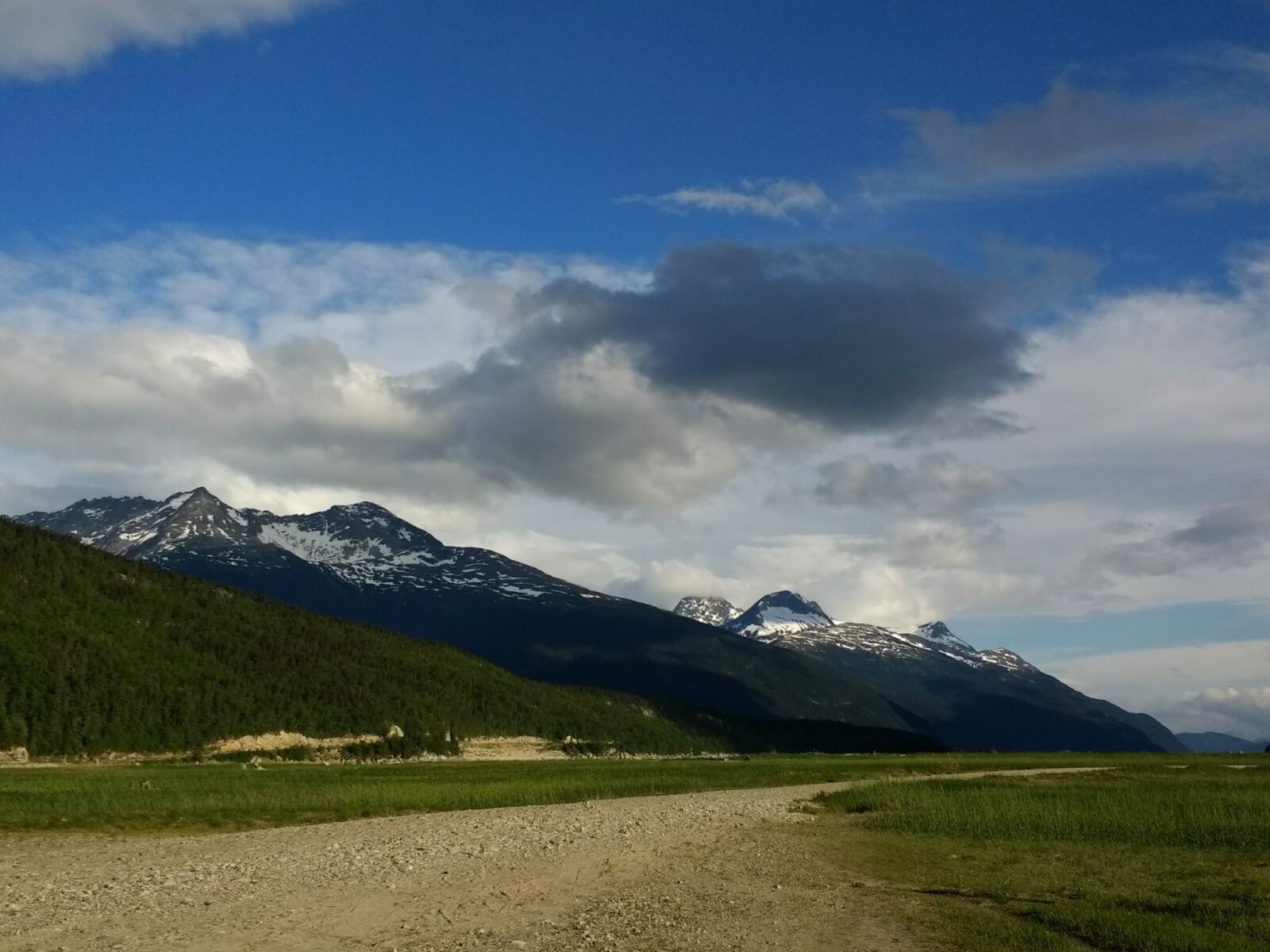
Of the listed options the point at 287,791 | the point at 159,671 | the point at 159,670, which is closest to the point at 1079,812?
the point at 287,791

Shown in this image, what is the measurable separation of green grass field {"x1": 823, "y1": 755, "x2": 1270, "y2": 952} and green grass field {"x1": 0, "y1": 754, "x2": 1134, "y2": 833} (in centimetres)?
2112

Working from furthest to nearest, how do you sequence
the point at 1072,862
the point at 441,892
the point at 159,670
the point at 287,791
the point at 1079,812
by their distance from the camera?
1. the point at 159,670
2. the point at 287,791
3. the point at 1079,812
4. the point at 1072,862
5. the point at 441,892

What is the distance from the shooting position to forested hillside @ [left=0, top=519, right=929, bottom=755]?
132 m

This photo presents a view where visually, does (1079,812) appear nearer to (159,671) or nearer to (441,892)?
(441,892)

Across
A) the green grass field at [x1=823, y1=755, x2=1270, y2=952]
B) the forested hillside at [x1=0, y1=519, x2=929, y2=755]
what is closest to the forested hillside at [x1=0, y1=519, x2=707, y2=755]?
the forested hillside at [x1=0, y1=519, x2=929, y2=755]

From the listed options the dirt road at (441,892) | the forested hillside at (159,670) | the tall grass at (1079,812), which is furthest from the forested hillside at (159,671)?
the tall grass at (1079,812)

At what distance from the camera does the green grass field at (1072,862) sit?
22906 mm

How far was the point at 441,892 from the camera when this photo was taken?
91.9ft

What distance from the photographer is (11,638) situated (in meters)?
138

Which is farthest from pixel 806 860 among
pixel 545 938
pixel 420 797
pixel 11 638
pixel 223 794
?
pixel 11 638

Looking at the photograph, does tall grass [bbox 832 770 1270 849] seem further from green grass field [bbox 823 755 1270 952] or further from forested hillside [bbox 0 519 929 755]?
forested hillside [bbox 0 519 929 755]

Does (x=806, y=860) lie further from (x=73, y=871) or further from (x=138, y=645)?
(x=138, y=645)

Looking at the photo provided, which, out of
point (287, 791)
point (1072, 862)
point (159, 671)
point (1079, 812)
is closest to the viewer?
point (1072, 862)

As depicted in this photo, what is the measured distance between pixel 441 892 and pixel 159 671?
456 feet
